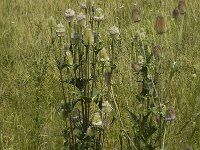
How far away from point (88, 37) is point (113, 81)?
1067mm

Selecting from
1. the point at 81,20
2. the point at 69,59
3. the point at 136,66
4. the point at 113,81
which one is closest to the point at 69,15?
the point at 81,20

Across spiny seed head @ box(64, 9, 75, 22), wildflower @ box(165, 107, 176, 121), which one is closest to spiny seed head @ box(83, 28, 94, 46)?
spiny seed head @ box(64, 9, 75, 22)

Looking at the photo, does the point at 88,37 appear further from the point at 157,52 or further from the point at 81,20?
the point at 157,52

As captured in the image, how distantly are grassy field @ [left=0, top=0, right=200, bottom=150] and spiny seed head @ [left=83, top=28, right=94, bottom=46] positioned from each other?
130 mm

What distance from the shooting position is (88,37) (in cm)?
150

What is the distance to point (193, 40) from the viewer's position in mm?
3184

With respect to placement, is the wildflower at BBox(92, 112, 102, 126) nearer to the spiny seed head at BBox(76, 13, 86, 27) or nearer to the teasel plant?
the teasel plant

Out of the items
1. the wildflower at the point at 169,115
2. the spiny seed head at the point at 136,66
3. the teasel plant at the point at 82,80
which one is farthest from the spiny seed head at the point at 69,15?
the wildflower at the point at 169,115

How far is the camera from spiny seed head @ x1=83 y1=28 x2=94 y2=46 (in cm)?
149

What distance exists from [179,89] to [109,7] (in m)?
2.13

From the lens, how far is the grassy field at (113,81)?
200 cm

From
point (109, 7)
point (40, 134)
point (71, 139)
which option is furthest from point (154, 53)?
point (109, 7)

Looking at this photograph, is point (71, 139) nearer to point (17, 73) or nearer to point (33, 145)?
point (33, 145)

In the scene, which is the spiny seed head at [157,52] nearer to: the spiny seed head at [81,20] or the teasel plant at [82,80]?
the teasel plant at [82,80]
